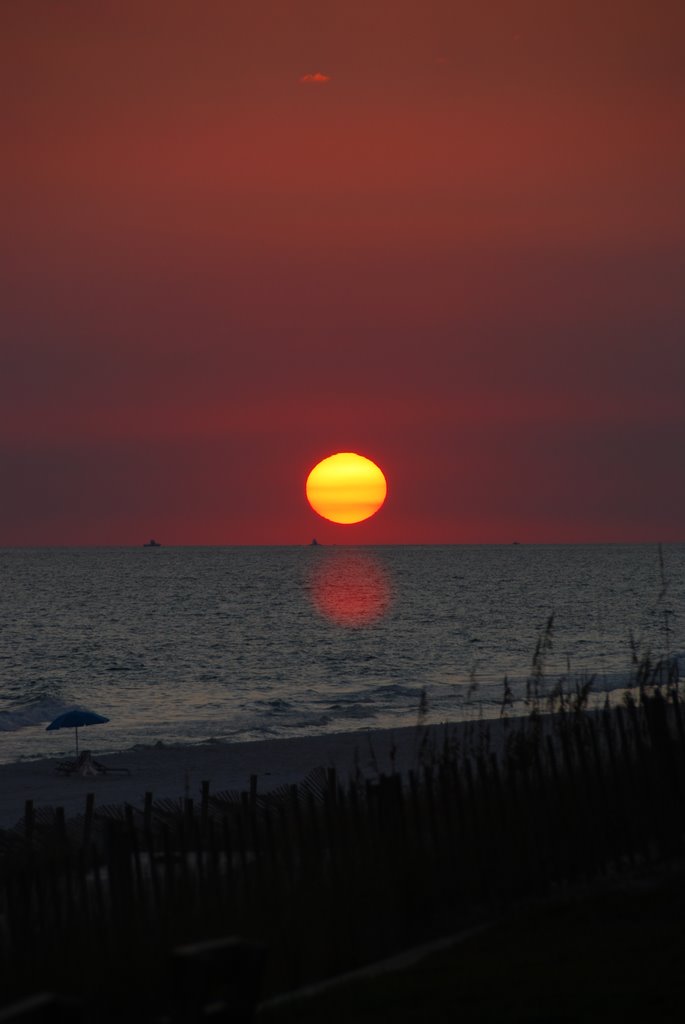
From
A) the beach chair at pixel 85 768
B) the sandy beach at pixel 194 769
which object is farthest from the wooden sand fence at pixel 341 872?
the beach chair at pixel 85 768

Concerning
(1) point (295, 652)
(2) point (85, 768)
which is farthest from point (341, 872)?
(1) point (295, 652)

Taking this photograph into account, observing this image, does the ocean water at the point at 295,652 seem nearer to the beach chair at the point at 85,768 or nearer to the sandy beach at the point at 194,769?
the sandy beach at the point at 194,769

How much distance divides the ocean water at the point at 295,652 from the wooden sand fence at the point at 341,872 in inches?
77.5

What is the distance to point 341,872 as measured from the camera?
7.93 metres

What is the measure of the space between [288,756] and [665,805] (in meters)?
19.2

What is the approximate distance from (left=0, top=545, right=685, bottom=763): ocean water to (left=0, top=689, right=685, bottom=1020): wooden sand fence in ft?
6.46

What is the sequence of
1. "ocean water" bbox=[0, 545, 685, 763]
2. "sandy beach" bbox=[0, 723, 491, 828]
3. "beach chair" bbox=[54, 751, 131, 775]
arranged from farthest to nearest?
"ocean water" bbox=[0, 545, 685, 763] < "beach chair" bbox=[54, 751, 131, 775] < "sandy beach" bbox=[0, 723, 491, 828]

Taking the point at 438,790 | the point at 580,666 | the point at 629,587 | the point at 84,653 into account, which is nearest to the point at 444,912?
the point at 438,790

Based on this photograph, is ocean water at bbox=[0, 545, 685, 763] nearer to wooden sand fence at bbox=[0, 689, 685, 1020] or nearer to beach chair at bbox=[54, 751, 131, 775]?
wooden sand fence at bbox=[0, 689, 685, 1020]

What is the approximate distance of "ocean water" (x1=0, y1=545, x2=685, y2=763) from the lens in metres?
39.7

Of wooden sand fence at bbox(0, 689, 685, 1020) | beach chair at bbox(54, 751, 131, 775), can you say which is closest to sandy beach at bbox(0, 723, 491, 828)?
beach chair at bbox(54, 751, 131, 775)

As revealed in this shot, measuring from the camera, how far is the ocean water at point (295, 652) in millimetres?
39688

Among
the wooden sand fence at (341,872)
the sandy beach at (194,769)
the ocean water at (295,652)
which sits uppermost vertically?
the ocean water at (295,652)

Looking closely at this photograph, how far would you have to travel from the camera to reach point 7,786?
25.7 m
